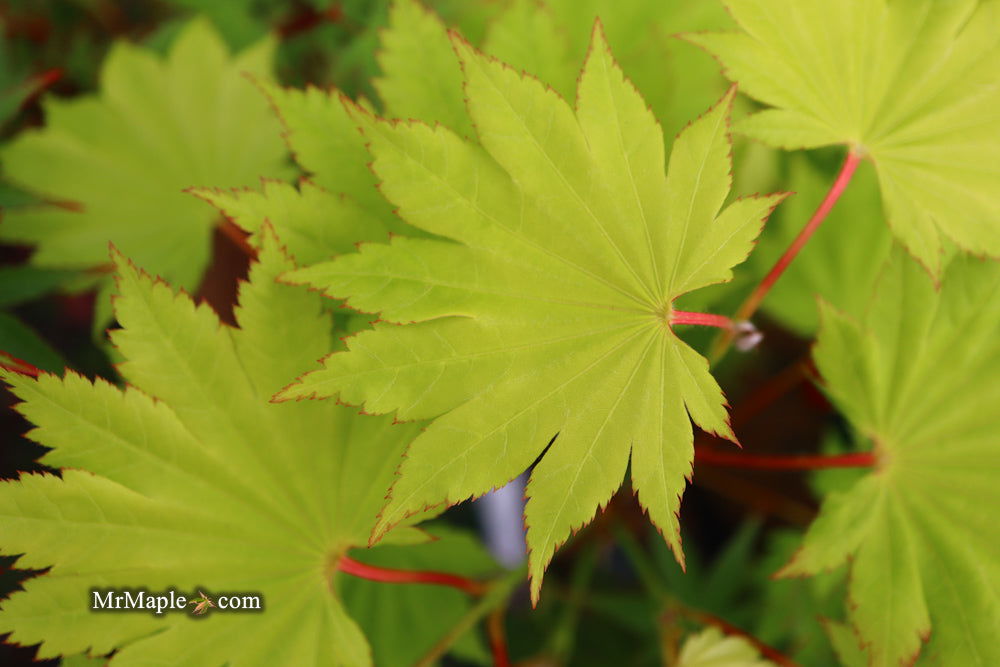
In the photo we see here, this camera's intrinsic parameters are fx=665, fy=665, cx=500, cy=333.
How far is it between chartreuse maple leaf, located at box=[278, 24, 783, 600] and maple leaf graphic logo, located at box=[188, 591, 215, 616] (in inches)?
8.3

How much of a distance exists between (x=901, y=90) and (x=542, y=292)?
1.31 ft

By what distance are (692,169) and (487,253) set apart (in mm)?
183

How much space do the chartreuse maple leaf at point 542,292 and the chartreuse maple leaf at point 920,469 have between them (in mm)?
208

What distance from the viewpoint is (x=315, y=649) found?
62 cm

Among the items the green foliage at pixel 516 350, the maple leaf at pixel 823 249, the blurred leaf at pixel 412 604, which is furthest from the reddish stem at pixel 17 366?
the maple leaf at pixel 823 249

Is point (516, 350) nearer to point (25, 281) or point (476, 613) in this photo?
point (476, 613)

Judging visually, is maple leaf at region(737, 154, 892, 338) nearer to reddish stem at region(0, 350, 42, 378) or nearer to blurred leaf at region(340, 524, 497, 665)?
blurred leaf at region(340, 524, 497, 665)

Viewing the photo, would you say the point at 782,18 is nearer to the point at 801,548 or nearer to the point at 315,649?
the point at 801,548

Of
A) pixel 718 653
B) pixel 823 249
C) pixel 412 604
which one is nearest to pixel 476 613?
pixel 412 604

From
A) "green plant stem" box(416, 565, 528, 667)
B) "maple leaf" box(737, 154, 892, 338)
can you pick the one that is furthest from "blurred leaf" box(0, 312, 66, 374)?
"maple leaf" box(737, 154, 892, 338)

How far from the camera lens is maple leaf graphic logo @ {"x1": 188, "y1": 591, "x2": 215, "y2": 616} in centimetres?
60

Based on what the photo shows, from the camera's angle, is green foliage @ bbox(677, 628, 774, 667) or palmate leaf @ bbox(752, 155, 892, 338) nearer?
green foliage @ bbox(677, 628, 774, 667)

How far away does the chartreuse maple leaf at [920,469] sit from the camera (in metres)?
0.61

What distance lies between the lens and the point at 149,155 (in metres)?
0.98
